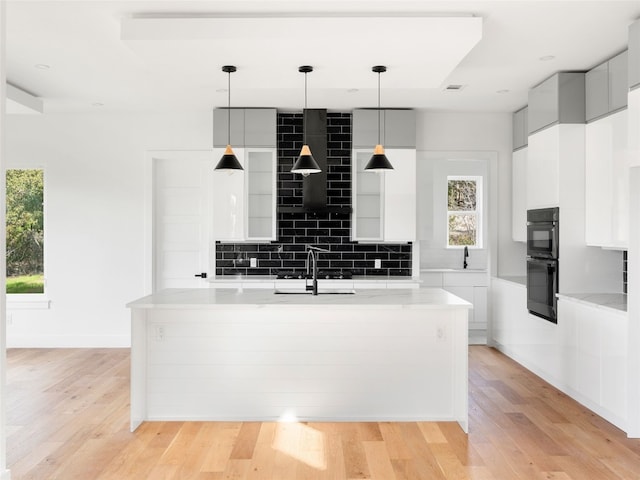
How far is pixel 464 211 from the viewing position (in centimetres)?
802

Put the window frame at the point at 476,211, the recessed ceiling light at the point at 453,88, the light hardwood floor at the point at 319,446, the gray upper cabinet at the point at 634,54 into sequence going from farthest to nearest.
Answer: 1. the window frame at the point at 476,211
2. the recessed ceiling light at the point at 453,88
3. the gray upper cabinet at the point at 634,54
4. the light hardwood floor at the point at 319,446

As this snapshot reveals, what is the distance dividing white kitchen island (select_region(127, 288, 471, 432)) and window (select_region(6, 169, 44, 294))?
3.46 meters

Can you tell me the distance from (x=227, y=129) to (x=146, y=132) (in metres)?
0.99

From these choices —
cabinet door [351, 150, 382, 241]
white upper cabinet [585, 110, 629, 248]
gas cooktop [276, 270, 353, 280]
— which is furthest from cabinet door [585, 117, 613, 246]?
gas cooktop [276, 270, 353, 280]

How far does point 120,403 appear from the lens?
4.50 metres

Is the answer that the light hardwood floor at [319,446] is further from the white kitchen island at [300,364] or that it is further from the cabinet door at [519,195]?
the cabinet door at [519,195]

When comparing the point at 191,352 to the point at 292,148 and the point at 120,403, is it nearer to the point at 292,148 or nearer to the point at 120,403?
the point at 120,403

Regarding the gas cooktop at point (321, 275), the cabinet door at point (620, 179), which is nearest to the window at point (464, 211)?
the gas cooktop at point (321, 275)

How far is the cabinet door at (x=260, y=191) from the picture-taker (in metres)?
6.41

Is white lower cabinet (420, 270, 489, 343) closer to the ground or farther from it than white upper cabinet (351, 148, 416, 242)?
closer to the ground

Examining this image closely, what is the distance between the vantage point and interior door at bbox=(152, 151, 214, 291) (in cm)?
672

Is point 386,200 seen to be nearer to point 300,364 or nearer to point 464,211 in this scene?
point 464,211

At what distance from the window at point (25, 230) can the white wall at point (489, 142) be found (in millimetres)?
4523

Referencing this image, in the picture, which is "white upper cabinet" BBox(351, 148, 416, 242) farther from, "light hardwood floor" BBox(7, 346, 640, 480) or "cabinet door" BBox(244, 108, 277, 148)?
"light hardwood floor" BBox(7, 346, 640, 480)
